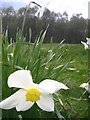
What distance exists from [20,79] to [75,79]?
4.18 ft

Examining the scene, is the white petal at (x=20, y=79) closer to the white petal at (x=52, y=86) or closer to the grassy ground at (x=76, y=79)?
the white petal at (x=52, y=86)

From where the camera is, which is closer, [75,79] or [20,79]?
[20,79]

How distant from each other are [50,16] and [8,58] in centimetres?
109

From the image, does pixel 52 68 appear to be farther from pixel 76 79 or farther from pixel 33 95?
pixel 76 79

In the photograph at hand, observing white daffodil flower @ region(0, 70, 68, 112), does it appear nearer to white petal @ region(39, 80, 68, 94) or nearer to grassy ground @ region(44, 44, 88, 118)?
white petal @ region(39, 80, 68, 94)

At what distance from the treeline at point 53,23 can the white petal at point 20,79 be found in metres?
1.11

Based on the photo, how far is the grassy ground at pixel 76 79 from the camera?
1112mm

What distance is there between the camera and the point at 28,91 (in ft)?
1.46

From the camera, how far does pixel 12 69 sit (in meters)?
0.77

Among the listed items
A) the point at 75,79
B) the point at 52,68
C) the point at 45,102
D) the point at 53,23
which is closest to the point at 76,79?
the point at 75,79

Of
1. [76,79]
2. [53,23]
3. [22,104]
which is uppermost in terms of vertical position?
[53,23]

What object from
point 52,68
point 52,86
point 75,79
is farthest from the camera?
point 75,79

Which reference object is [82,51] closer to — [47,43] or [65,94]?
[47,43]

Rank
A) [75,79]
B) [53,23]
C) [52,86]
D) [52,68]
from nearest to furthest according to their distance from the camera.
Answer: [52,86] < [52,68] < [75,79] < [53,23]
